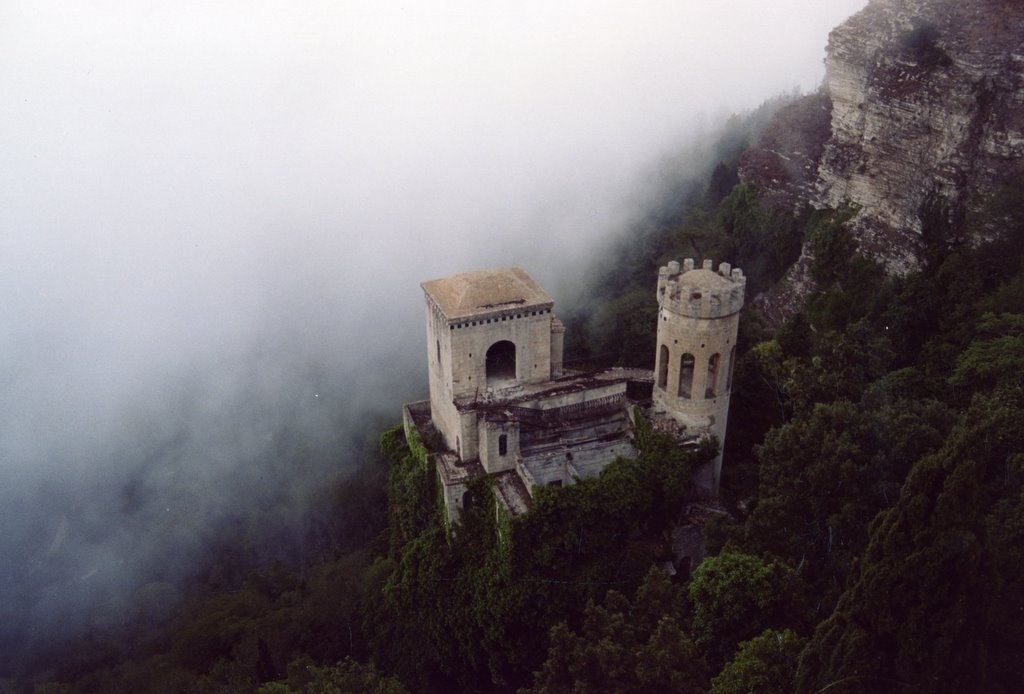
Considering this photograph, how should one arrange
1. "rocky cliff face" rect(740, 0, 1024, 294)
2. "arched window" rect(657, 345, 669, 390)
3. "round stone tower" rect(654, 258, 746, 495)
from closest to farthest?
"round stone tower" rect(654, 258, 746, 495) < "arched window" rect(657, 345, 669, 390) < "rocky cliff face" rect(740, 0, 1024, 294)

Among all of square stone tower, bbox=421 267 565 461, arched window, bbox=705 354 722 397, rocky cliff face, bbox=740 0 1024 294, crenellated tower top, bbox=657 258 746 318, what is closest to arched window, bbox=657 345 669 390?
arched window, bbox=705 354 722 397

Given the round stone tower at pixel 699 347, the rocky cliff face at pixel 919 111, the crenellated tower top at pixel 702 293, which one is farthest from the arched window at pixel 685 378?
the rocky cliff face at pixel 919 111

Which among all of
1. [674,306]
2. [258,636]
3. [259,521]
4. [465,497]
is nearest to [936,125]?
[674,306]

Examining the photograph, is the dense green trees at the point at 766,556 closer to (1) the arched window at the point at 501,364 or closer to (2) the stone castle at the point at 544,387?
(2) the stone castle at the point at 544,387

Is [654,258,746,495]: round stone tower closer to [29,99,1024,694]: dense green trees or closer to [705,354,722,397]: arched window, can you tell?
[705,354,722,397]: arched window

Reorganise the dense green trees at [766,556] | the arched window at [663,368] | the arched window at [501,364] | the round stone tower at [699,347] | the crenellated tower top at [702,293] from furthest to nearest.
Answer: the arched window at [501,364], the arched window at [663,368], the round stone tower at [699,347], the crenellated tower top at [702,293], the dense green trees at [766,556]

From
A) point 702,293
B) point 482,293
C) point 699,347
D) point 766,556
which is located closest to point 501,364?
point 482,293

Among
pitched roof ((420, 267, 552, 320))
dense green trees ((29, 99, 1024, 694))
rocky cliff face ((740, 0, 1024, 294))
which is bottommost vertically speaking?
dense green trees ((29, 99, 1024, 694))
